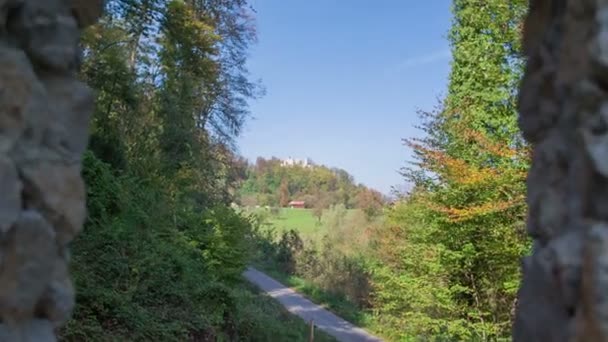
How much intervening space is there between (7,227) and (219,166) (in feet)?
37.1

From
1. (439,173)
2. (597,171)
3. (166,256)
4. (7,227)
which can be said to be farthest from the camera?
(439,173)

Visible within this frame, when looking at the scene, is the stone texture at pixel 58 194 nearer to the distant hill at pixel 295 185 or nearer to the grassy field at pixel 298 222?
the grassy field at pixel 298 222

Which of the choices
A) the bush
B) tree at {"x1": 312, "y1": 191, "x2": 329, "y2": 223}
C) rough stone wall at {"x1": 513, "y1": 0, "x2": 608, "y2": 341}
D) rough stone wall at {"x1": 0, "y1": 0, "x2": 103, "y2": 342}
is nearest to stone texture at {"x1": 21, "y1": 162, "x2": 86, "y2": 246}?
rough stone wall at {"x1": 0, "y1": 0, "x2": 103, "y2": 342}

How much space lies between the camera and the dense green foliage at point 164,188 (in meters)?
6.48

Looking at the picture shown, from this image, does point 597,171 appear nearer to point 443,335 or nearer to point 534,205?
point 534,205

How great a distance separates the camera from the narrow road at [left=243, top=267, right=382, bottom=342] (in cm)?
1267

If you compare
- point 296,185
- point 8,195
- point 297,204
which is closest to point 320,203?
point 297,204

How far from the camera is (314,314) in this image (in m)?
14.5

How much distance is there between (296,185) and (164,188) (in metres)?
20.9

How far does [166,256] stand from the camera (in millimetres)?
7512

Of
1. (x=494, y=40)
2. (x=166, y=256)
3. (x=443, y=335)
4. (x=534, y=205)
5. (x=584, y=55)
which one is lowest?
(x=443, y=335)

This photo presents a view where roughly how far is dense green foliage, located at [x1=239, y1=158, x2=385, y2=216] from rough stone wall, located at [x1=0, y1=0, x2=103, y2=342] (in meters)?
24.5

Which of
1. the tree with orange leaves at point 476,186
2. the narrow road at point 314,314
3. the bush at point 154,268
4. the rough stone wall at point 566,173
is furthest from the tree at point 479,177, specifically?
the rough stone wall at point 566,173

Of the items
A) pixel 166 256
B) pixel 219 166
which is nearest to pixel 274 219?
pixel 219 166
